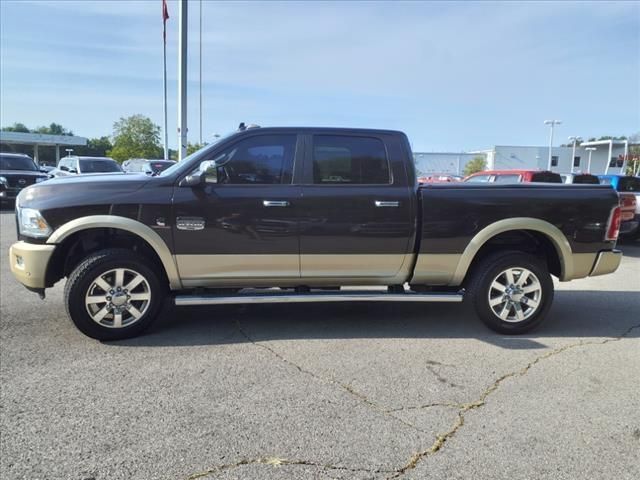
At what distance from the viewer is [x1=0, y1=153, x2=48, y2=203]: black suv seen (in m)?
16.5

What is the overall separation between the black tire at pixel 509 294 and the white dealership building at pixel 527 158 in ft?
205

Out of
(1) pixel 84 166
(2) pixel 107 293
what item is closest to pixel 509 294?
(2) pixel 107 293

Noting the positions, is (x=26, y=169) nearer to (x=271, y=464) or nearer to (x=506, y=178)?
(x=506, y=178)

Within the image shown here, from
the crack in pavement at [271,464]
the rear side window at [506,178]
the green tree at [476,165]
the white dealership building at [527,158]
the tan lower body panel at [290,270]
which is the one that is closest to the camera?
the crack in pavement at [271,464]

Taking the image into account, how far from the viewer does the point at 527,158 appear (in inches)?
2645

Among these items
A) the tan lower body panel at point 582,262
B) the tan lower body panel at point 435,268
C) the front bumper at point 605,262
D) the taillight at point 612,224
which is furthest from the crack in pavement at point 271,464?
the taillight at point 612,224

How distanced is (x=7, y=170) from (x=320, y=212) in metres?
16.9

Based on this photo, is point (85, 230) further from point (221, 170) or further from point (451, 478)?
point (451, 478)

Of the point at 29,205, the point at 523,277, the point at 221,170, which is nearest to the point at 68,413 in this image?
the point at 29,205

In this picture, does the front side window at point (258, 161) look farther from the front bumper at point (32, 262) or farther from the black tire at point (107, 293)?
the front bumper at point (32, 262)

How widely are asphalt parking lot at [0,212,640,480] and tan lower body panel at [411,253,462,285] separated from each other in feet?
1.81

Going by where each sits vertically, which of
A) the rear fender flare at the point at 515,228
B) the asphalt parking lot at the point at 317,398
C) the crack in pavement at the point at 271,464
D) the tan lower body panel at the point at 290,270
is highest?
the rear fender flare at the point at 515,228

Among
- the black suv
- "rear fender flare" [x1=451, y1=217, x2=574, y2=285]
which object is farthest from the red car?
the black suv

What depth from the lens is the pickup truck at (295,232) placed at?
449 centimetres
